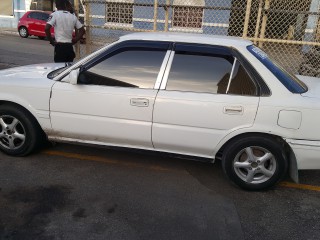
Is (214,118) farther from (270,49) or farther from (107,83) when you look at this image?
(270,49)

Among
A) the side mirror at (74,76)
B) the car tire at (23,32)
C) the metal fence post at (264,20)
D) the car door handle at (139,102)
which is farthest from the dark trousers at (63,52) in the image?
the car tire at (23,32)

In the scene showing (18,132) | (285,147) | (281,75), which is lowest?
(18,132)

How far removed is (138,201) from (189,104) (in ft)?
3.80

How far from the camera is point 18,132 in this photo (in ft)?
14.3

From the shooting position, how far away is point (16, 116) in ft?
13.8

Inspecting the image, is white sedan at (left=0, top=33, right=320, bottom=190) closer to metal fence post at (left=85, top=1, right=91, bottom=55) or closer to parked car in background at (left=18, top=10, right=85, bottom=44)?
metal fence post at (left=85, top=1, right=91, bottom=55)

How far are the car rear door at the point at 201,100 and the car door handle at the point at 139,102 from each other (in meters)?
0.12

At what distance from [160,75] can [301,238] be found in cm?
215

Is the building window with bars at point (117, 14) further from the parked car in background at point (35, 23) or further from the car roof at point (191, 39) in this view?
the parked car in background at point (35, 23)

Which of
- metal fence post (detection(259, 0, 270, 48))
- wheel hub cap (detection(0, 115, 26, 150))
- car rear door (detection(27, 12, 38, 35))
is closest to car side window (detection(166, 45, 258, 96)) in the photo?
wheel hub cap (detection(0, 115, 26, 150))

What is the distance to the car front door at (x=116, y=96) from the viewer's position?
384 centimetres

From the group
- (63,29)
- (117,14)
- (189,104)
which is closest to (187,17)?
(117,14)

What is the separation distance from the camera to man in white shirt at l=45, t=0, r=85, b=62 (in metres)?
6.40

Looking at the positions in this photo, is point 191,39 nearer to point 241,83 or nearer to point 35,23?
point 241,83
